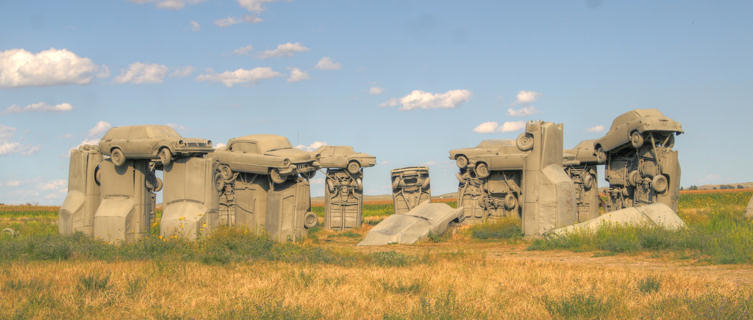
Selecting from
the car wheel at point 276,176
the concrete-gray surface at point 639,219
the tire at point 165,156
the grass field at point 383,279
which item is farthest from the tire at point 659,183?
the tire at point 165,156

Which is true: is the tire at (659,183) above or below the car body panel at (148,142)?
below

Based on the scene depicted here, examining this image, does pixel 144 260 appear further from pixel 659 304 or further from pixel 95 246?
pixel 659 304

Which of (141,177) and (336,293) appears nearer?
(336,293)

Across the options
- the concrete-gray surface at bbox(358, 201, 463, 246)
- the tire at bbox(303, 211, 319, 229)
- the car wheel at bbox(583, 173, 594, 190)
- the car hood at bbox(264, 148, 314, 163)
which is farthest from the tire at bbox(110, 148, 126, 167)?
the car wheel at bbox(583, 173, 594, 190)

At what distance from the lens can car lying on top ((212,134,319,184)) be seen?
20.1m

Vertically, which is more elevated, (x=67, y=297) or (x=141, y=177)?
(x=141, y=177)

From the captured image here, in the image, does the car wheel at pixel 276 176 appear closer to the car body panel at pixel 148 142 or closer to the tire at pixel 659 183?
the car body panel at pixel 148 142

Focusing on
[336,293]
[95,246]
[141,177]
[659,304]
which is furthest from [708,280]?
[141,177]

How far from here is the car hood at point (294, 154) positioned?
20.2 metres

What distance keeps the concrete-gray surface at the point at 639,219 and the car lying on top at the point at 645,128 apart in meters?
2.93

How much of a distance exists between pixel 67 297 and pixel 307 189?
1236 cm

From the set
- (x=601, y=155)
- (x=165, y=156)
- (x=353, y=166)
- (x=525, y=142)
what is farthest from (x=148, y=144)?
(x=601, y=155)

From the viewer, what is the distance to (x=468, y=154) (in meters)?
26.9

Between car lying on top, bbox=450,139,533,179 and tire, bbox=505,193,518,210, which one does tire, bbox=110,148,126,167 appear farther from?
tire, bbox=505,193,518,210
